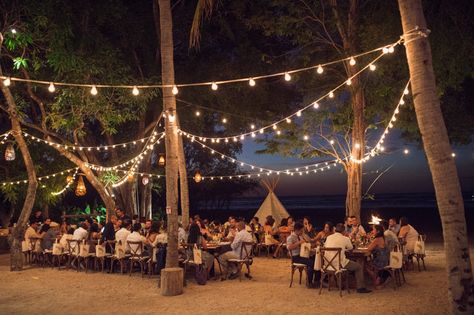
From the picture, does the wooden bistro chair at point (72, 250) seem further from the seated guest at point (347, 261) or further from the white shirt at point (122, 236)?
the seated guest at point (347, 261)

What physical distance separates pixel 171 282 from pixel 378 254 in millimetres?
4050

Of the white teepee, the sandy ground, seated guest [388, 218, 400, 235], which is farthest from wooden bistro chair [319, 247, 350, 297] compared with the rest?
the white teepee

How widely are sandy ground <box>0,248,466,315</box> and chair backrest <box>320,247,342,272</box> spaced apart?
468 millimetres

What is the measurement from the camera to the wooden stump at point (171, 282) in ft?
29.6

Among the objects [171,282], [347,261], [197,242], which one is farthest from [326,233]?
[171,282]

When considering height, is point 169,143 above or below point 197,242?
above

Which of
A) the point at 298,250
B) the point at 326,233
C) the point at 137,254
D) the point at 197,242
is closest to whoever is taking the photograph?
the point at 298,250

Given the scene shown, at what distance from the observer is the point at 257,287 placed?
9609 millimetres

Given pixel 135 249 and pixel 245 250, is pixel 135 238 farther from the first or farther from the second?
pixel 245 250

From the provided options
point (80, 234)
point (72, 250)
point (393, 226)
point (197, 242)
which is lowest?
point (72, 250)

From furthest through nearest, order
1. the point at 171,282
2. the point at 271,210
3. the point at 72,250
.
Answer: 1. the point at 271,210
2. the point at 72,250
3. the point at 171,282

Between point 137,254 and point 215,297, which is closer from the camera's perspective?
point 215,297

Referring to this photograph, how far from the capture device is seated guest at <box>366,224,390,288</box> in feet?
30.1

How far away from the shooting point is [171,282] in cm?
902
